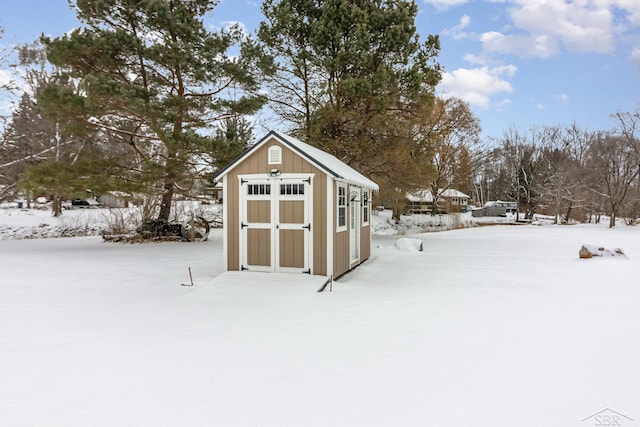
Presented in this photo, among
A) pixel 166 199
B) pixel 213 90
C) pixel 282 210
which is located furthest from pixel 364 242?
pixel 166 199

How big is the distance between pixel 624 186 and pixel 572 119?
47.1 ft

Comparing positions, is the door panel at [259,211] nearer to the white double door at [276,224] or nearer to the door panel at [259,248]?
the white double door at [276,224]

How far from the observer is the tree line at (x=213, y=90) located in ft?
35.4

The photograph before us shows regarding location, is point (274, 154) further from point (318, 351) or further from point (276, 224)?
point (318, 351)

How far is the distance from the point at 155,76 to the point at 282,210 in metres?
8.03

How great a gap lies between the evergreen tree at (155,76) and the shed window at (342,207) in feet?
16.6

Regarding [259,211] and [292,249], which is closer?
[292,249]

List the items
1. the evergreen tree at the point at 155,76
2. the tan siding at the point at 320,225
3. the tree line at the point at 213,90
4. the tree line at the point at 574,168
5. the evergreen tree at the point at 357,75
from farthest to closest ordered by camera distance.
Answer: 1. the tree line at the point at 574,168
2. the evergreen tree at the point at 357,75
3. the tree line at the point at 213,90
4. the evergreen tree at the point at 155,76
5. the tan siding at the point at 320,225

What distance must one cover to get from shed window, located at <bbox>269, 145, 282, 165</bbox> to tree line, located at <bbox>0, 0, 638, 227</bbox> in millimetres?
4407

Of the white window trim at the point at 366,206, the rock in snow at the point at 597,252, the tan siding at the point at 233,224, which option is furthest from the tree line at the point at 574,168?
the tan siding at the point at 233,224

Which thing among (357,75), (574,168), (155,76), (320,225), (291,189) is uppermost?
(357,75)

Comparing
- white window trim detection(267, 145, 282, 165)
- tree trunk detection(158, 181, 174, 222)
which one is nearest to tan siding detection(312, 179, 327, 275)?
white window trim detection(267, 145, 282, 165)

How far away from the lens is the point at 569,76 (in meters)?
13.1

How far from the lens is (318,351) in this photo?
365 centimetres
